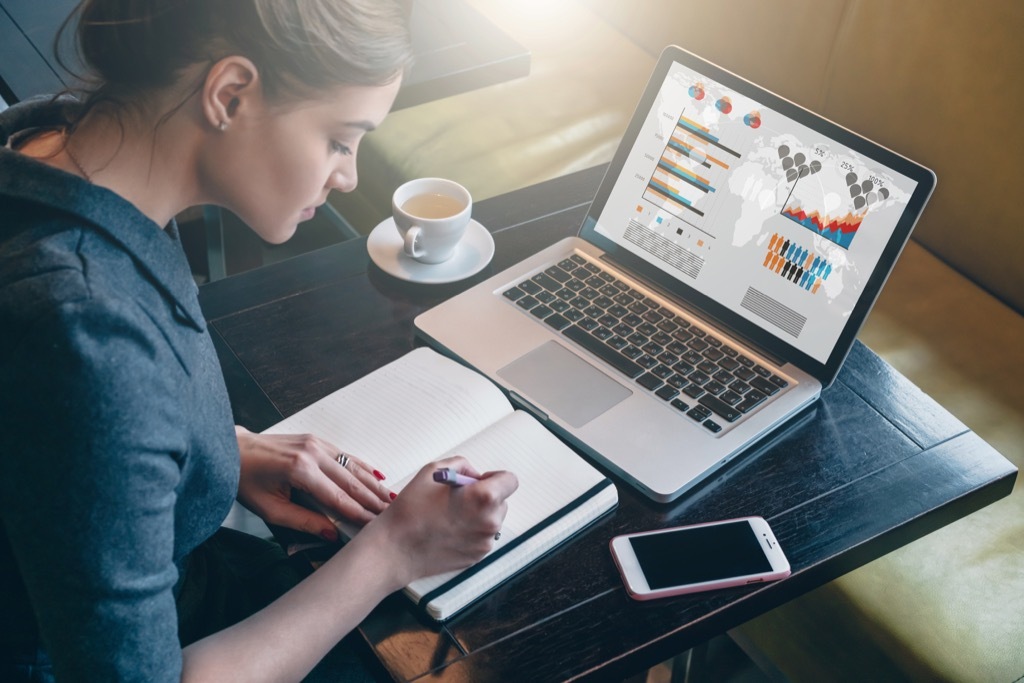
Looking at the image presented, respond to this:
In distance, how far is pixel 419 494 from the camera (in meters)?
0.82

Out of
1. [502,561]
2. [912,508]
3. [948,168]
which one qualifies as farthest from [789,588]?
[948,168]

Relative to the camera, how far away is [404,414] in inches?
37.7

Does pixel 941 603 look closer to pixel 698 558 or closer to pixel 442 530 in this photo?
pixel 698 558

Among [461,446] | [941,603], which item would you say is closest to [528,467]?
[461,446]

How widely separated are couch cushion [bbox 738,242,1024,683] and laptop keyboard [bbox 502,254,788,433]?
13.7 inches

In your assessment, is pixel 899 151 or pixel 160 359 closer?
pixel 160 359

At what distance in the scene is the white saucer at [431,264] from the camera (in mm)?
1147

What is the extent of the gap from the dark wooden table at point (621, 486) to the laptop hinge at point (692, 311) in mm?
77

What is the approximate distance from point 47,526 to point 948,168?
4.85 ft

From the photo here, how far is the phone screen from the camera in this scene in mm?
836

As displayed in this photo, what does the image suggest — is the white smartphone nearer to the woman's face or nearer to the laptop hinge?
the laptop hinge

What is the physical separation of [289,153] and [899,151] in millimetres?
1240

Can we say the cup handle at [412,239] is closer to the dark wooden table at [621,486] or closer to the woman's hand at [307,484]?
the dark wooden table at [621,486]

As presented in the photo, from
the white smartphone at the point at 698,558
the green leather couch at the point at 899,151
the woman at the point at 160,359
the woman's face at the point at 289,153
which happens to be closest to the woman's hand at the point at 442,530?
the woman at the point at 160,359
